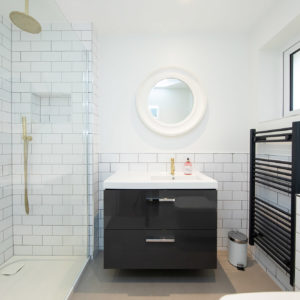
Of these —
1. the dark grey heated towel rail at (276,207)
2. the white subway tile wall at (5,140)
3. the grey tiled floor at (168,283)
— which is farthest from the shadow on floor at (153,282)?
the white subway tile wall at (5,140)

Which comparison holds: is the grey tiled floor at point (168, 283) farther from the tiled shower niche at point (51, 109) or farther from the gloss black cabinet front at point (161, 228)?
the tiled shower niche at point (51, 109)

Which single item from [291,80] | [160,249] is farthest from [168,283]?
[291,80]

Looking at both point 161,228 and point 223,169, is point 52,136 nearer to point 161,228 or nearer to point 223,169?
point 161,228

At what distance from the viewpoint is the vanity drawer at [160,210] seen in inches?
58.8

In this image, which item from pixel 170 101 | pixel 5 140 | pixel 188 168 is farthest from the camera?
pixel 170 101

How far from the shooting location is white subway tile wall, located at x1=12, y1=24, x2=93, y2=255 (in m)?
1.31

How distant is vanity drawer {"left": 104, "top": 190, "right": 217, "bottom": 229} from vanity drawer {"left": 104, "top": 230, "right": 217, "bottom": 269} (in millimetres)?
52

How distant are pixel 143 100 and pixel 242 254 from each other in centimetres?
167

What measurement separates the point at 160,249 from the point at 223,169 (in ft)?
3.26

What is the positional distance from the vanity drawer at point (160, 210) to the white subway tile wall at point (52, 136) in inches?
15.4

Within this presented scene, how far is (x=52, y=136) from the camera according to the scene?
4.94 ft

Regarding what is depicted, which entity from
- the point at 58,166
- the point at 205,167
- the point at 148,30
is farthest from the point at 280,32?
the point at 58,166

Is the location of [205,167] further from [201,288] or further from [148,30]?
[148,30]

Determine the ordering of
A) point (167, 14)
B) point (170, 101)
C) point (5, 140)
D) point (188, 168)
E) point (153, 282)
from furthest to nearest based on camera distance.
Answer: point (170, 101) → point (188, 168) → point (167, 14) → point (153, 282) → point (5, 140)
